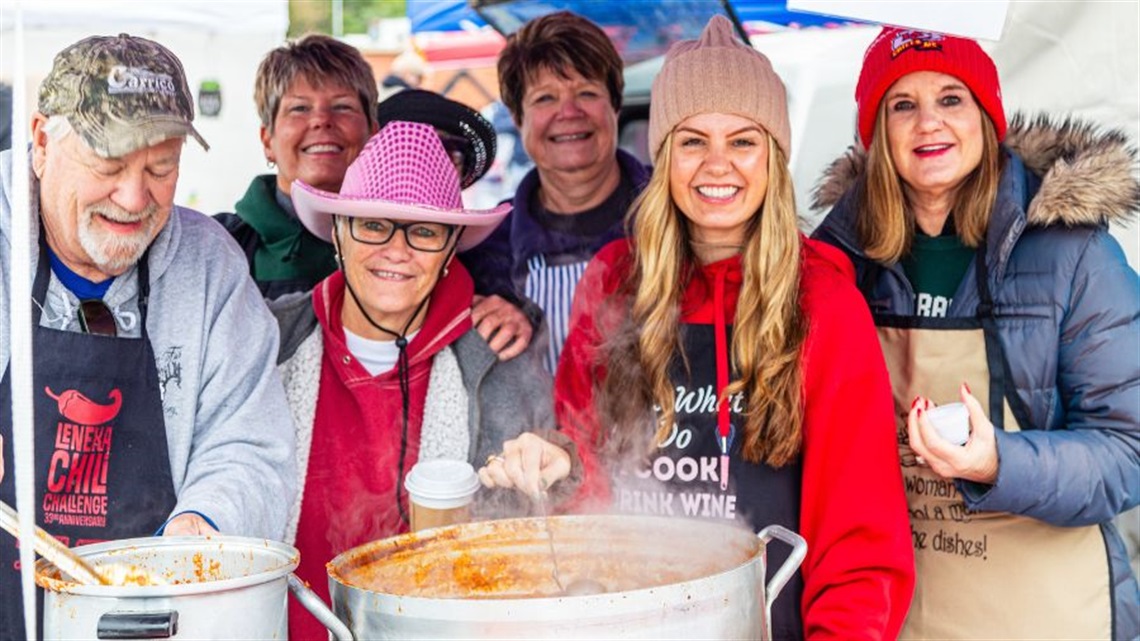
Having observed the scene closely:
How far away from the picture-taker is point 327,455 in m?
2.59

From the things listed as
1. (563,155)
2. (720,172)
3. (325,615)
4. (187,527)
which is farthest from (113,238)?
(563,155)

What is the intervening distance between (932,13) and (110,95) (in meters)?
1.55

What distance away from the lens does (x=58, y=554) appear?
57.2 inches

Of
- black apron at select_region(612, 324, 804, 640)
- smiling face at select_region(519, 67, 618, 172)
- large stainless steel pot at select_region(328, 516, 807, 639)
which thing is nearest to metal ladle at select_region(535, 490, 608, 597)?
large stainless steel pot at select_region(328, 516, 807, 639)

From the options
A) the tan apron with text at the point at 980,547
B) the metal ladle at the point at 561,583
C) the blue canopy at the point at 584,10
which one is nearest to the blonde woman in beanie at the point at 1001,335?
the tan apron with text at the point at 980,547

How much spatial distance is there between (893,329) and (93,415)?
172 centimetres

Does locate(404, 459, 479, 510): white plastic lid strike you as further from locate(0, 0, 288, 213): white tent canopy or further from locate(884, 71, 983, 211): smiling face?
locate(884, 71, 983, 211): smiling face

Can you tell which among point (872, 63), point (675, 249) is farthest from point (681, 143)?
point (872, 63)

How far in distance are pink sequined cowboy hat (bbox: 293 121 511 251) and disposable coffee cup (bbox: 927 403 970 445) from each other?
1.18 meters

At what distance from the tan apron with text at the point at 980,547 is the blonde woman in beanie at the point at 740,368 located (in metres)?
0.28

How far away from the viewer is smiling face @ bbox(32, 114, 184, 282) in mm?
2164

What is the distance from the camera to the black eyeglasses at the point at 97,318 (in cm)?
223

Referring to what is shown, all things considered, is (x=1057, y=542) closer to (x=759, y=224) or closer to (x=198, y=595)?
(x=759, y=224)

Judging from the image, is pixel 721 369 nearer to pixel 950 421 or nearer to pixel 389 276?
pixel 950 421
